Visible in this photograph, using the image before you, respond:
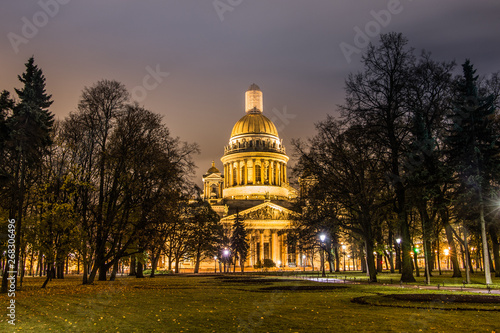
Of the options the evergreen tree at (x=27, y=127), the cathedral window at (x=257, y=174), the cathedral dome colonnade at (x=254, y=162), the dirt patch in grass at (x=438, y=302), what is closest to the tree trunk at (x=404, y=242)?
the dirt patch in grass at (x=438, y=302)

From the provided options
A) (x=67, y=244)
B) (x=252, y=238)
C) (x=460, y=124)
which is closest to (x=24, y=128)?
(x=67, y=244)

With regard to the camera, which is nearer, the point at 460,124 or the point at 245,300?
the point at 245,300

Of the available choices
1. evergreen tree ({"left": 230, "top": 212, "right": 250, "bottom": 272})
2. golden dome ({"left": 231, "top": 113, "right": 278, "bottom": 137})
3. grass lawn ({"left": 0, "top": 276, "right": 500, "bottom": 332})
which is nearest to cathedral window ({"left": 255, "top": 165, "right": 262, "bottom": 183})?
golden dome ({"left": 231, "top": 113, "right": 278, "bottom": 137})

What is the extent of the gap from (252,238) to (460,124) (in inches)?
2959

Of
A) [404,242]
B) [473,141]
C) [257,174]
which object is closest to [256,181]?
[257,174]

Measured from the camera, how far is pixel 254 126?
140125 mm

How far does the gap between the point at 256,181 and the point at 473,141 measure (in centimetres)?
10124

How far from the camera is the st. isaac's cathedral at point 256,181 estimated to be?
4402 inches

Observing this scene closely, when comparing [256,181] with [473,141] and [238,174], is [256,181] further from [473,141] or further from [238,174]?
[473,141]

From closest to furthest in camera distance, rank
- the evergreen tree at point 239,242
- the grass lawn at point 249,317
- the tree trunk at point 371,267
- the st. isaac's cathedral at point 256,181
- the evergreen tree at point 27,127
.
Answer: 1. the grass lawn at point 249,317
2. the evergreen tree at point 27,127
3. the tree trunk at point 371,267
4. the evergreen tree at point 239,242
5. the st. isaac's cathedral at point 256,181

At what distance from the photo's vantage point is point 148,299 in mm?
21703

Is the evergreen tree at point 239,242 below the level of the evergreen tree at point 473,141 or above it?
below

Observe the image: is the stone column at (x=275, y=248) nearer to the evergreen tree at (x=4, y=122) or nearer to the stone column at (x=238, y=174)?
the stone column at (x=238, y=174)

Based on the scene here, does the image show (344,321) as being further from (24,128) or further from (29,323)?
(24,128)
